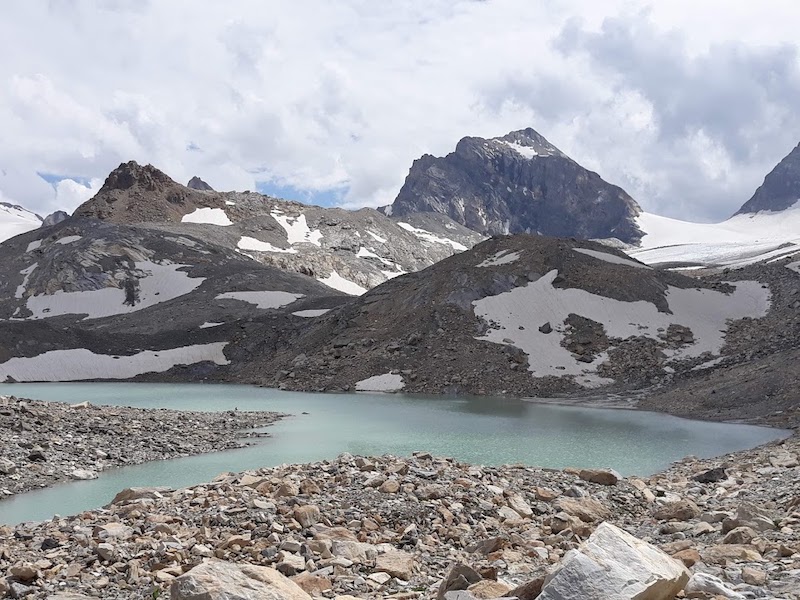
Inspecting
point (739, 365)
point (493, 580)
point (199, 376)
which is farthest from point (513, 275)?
point (493, 580)

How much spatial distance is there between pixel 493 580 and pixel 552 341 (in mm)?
53994

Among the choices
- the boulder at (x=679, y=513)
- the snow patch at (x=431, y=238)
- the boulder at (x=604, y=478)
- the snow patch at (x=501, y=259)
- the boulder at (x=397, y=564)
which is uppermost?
the snow patch at (x=431, y=238)

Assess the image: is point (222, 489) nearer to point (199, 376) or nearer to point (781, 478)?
point (781, 478)

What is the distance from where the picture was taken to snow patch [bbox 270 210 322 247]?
471 ft

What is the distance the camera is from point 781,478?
67.3 ft

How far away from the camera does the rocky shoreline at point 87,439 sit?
77.9ft

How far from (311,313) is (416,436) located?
48.1 metres

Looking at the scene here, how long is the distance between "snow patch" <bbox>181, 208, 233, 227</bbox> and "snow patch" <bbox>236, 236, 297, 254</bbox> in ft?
26.5

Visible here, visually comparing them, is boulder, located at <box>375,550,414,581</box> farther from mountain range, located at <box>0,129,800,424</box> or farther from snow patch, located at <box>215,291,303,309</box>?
snow patch, located at <box>215,291,303,309</box>

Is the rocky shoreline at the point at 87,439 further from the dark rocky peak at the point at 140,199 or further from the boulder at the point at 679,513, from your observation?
the dark rocky peak at the point at 140,199

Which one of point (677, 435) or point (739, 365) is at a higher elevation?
point (739, 365)

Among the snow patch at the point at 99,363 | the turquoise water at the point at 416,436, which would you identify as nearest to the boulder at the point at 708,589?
the turquoise water at the point at 416,436

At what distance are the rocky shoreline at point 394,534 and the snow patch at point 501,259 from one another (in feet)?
175

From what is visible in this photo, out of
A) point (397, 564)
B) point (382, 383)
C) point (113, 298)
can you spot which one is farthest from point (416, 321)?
point (113, 298)
